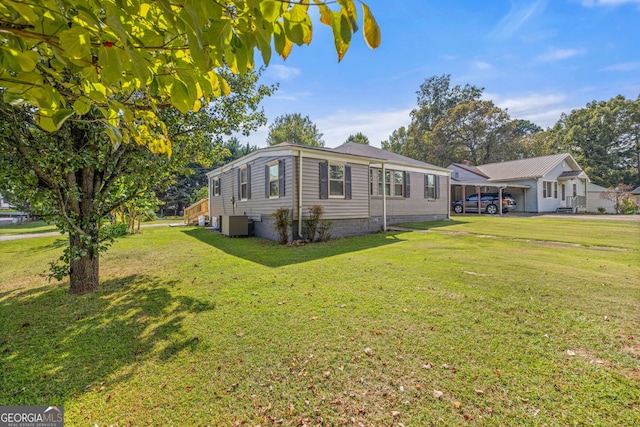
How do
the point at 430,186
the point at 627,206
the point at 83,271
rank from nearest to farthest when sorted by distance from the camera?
the point at 83,271, the point at 430,186, the point at 627,206

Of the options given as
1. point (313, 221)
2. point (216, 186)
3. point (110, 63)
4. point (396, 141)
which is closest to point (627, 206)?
point (313, 221)

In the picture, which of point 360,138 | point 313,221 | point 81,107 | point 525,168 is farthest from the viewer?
point 360,138

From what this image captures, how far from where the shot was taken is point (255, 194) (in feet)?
37.4

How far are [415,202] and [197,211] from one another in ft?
45.7

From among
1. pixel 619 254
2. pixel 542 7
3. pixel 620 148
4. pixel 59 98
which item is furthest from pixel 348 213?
pixel 620 148

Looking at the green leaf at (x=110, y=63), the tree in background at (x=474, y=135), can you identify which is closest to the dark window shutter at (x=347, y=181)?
the green leaf at (x=110, y=63)

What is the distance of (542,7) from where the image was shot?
7.77m

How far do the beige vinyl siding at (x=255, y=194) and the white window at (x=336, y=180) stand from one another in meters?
1.74

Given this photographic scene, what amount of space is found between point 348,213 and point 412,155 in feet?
100

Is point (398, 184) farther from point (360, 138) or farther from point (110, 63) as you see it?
point (360, 138)

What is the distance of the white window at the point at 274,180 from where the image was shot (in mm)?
9939

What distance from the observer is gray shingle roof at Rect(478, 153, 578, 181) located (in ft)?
74.3

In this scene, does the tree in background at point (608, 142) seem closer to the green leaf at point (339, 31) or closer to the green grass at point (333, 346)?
the green grass at point (333, 346)

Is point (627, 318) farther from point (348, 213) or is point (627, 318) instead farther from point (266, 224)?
point (266, 224)
